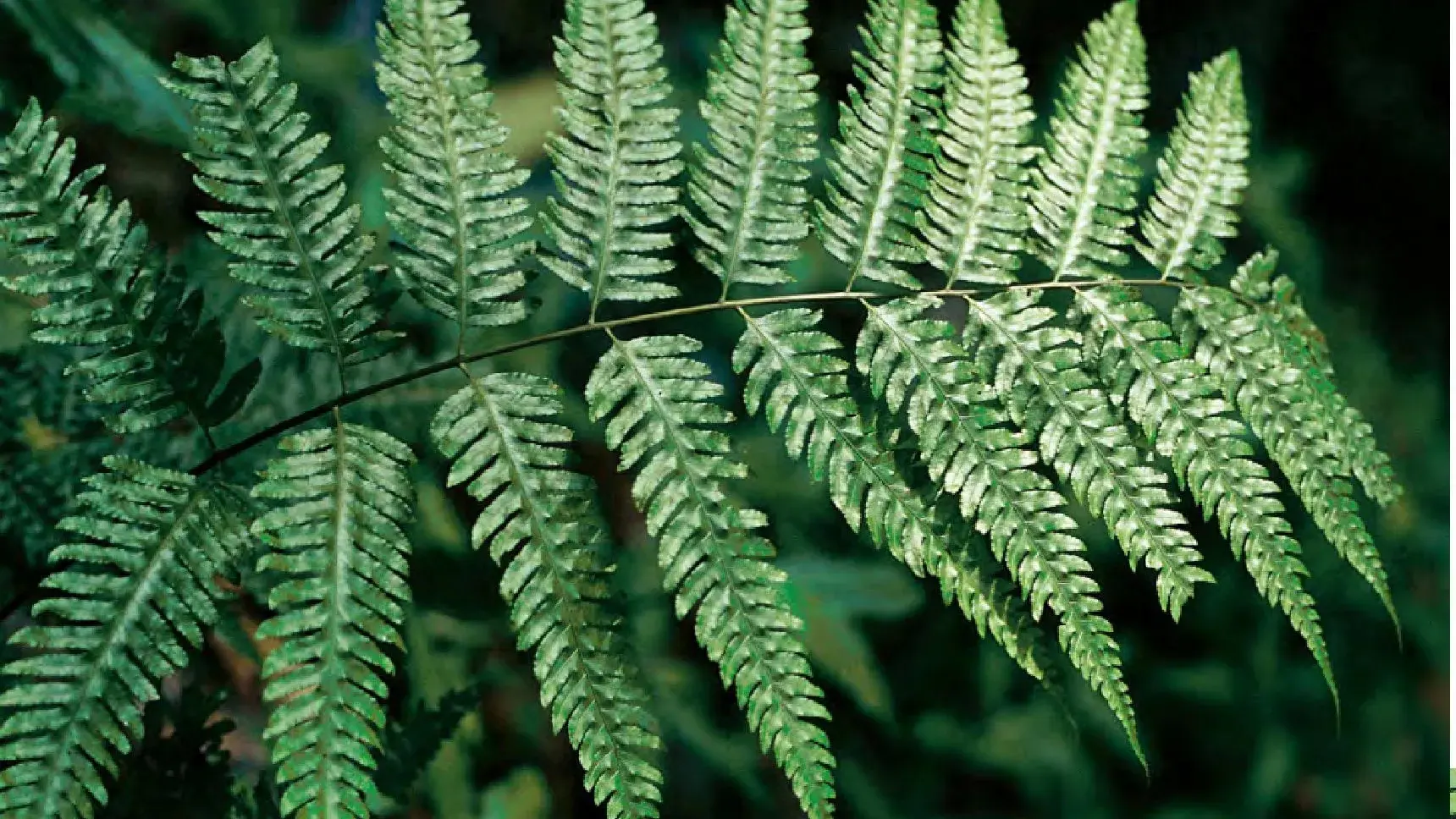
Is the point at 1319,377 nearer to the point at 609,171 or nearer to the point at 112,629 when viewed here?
the point at 609,171

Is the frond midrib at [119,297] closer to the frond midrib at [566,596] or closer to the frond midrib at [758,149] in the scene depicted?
the frond midrib at [566,596]

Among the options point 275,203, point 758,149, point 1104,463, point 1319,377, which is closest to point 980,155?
point 758,149

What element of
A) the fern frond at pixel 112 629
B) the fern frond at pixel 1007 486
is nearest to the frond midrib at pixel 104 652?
the fern frond at pixel 112 629

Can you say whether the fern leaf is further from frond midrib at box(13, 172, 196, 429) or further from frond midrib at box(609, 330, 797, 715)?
frond midrib at box(13, 172, 196, 429)

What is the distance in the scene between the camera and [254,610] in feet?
5.34

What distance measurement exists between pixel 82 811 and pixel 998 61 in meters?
1.14

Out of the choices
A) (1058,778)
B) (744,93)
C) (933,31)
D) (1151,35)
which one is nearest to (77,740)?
(744,93)

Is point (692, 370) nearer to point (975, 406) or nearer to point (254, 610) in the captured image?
point (975, 406)

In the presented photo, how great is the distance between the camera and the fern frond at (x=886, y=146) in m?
1.24

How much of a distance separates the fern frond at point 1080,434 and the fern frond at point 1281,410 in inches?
5.7

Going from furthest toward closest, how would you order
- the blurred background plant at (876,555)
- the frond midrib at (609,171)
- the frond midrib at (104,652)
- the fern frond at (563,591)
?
the blurred background plant at (876,555), the frond midrib at (609,171), the fern frond at (563,591), the frond midrib at (104,652)

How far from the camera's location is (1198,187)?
1.36m

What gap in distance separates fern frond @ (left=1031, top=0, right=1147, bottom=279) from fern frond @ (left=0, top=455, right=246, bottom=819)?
902mm

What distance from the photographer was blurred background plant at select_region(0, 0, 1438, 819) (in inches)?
60.3
